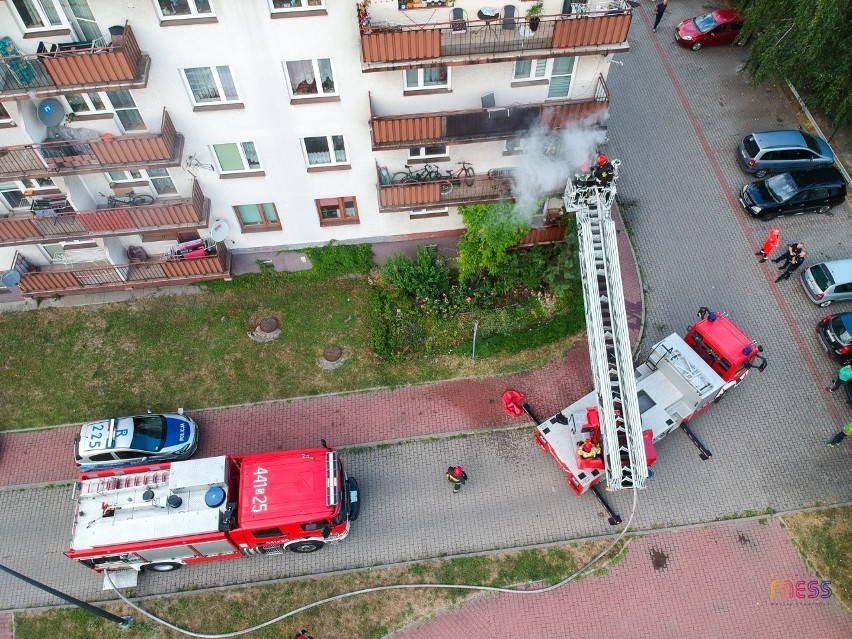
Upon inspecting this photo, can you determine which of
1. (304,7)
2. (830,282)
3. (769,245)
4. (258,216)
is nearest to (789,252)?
(769,245)

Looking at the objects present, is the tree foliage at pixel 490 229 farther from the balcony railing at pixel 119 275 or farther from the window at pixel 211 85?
the balcony railing at pixel 119 275

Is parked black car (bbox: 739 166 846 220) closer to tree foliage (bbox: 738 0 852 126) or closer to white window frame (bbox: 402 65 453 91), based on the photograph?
tree foliage (bbox: 738 0 852 126)

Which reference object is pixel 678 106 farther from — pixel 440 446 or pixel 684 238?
pixel 440 446

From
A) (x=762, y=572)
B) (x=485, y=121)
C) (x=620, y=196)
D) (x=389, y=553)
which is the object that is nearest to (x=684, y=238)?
(x=620, y=196)

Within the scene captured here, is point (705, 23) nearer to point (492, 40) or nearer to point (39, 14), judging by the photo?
point (492, 40)

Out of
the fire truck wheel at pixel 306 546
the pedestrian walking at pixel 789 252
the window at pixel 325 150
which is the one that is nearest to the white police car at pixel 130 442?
the fire truck wheel at pixel 306 546

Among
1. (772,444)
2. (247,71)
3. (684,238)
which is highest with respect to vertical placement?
(247,71)
